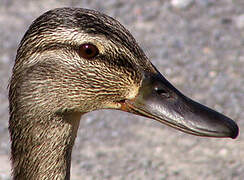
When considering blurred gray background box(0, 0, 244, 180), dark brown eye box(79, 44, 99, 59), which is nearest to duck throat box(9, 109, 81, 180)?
dark brown eye box(79, 44, 99, 59)

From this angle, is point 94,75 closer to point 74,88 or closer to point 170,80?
point 74,88

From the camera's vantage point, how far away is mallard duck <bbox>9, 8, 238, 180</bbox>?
8.46ft

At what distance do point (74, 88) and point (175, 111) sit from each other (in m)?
0.50

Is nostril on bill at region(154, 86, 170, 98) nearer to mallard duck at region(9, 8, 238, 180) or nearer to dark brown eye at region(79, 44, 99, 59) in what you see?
mallard duck at region(9, 8, 238, 180)

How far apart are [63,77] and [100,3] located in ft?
11.7

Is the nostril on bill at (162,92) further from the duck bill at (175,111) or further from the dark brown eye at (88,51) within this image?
the dark brown eye at (88,51)

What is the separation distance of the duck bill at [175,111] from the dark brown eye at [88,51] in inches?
11.3

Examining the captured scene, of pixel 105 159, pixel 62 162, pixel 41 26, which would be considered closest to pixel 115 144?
pixel 105 159

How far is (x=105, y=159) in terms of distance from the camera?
446 centimetres

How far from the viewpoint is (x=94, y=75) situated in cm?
266

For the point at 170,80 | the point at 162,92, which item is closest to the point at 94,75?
the point at 162,92

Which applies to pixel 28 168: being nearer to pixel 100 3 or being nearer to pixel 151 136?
pixel 151 136

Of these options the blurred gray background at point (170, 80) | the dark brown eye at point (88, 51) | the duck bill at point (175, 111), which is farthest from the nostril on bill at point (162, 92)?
the blurred gray background at point (170, 80)

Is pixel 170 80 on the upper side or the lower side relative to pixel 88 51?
upper
